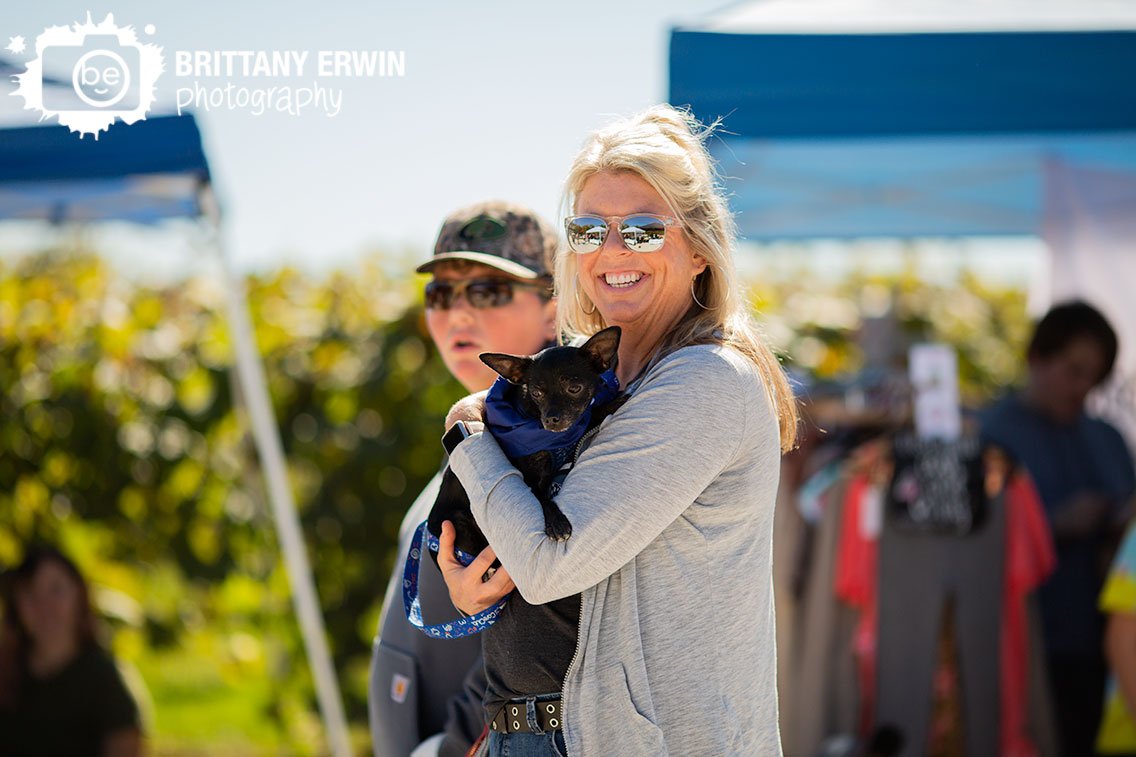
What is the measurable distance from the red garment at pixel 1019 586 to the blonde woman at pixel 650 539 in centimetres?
298

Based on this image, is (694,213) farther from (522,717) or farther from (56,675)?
(56,675)

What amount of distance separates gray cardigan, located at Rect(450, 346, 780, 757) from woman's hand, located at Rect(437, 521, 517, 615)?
3.6 inches

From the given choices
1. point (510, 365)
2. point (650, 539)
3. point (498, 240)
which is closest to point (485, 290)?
point (498, 240)

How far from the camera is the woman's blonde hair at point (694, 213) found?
1.85m

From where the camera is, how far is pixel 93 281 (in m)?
5.61

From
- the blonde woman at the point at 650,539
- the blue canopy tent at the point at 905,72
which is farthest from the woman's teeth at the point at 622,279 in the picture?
the blue canopy tent at the point at 905,72

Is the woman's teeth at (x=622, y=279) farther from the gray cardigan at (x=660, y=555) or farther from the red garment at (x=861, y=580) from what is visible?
the red garment at (x=861, y=580)

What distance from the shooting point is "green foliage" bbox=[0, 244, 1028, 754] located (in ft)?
17.3

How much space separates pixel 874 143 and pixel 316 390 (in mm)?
2990

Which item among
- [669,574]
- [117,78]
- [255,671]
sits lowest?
[255,671]

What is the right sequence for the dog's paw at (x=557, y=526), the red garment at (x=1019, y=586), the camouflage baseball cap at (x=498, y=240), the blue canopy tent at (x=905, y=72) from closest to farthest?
the dog's paw at (x=557, y=526) → the camouflage baseball cap at (x=498, y=240) → the blue canopy tent at (x=905, y=72) → the red garment at (x=1019, y=586)

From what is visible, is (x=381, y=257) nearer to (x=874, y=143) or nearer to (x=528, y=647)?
(x=874, y=143)

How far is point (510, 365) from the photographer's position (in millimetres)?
1988

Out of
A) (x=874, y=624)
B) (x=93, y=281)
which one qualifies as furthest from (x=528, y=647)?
(x=93, y=281)
